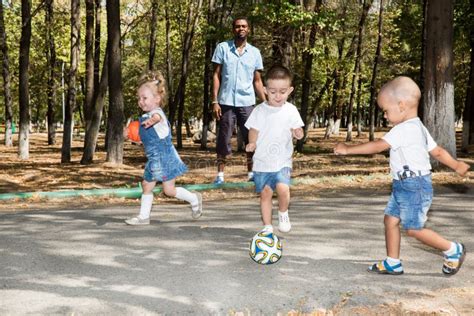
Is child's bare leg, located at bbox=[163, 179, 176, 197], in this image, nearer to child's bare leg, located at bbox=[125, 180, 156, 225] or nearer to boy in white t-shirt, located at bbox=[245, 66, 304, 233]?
child's bare leg, located at bbox=[125, 180, 156, 225]

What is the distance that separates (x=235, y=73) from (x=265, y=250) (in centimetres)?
443

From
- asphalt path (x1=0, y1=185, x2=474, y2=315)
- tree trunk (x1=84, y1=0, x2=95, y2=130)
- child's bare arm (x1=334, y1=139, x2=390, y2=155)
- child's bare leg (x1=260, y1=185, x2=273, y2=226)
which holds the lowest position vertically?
asphalt path (x1=0, y1=185, x2=474, y2=315)

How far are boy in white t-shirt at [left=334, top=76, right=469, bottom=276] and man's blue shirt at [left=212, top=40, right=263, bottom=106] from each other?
14.2 ft

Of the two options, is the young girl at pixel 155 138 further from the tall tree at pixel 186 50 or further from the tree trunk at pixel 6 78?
the tall tree at pixel 186 50

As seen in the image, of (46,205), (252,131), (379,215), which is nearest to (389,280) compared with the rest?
(252,131)

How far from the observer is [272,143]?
510cm

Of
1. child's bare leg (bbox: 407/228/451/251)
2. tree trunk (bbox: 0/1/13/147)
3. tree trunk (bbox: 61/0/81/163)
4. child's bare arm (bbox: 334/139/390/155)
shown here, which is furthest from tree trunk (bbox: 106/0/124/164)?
child's bare leg (bbox: 407/228/451/251)

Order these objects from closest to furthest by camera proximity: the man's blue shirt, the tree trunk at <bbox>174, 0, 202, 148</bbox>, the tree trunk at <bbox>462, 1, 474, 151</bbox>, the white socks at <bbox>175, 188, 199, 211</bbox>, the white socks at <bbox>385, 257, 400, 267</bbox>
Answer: the white socks at <bbox>385, 257, 400, 267</bbox>
the white socks at <bbox>175, 188, 199, 211</bbox>
the man's blue shirt
the tree trunk at <bbox>462, 1, 474, 151</bbox>
the tree trunk at <bbox>174, 0, 202, 148</bbox>

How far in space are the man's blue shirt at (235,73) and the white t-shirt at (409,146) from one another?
4.36 meters

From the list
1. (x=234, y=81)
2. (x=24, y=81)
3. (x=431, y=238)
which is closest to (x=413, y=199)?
(x=431, y=238)

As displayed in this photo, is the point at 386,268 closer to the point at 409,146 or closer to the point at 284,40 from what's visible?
the point at 409,146

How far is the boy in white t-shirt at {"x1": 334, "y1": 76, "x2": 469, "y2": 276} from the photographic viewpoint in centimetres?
400

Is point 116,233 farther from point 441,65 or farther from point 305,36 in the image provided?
point 305,36

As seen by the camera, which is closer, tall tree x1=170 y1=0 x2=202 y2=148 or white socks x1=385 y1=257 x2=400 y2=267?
white socks x1=385 y1=257 x2=400 y2=267
